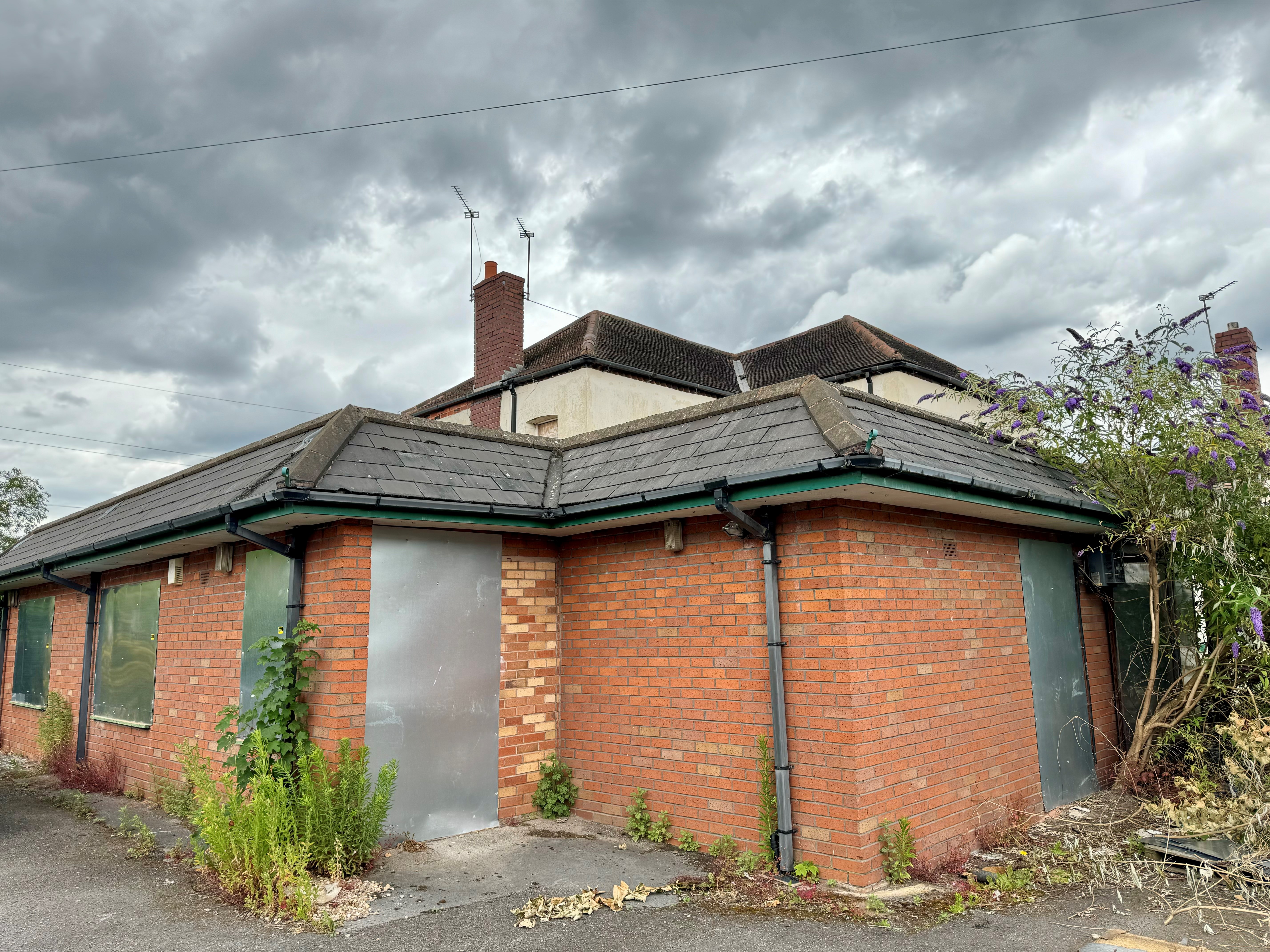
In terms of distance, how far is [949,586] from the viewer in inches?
241

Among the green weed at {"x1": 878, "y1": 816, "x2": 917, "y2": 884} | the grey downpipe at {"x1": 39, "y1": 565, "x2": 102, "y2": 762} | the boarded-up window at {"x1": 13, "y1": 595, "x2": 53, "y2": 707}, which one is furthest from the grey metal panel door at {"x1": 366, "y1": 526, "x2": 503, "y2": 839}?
the boarded-up window at {"x1": 13, "y1": 595, "x2": 53, "y2": 707}

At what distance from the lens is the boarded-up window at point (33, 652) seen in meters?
11.2

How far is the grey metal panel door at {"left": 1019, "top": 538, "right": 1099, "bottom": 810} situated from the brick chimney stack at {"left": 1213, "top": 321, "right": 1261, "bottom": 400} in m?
2.23

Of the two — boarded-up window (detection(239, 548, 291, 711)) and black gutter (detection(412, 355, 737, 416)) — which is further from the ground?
black gutter (detection(412, 355, 737, 416))

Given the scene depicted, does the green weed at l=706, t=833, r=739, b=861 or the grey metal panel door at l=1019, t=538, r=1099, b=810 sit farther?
the grey metal panel door at l=1019, t=538, r=1099, b=810

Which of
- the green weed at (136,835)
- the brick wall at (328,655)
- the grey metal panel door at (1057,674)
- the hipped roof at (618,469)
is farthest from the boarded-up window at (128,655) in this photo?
the grey metal panel door at (1057,674)

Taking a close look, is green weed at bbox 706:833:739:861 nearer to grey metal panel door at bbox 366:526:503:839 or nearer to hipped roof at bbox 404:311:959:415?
grey metal panel door at bbox 366:526:503:839

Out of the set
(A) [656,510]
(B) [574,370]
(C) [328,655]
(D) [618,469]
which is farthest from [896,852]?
(B) [574,370]

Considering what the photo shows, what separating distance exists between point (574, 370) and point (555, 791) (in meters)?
11.3

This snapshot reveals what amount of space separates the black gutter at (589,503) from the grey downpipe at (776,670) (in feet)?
0.92

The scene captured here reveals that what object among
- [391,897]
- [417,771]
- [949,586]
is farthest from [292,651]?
[949,586]

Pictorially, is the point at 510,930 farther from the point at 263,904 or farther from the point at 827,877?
the point at 827,877

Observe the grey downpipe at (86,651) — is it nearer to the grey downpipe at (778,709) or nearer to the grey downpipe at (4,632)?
the grey downpipe at (4,632)

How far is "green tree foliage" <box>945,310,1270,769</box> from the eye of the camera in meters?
6.67
